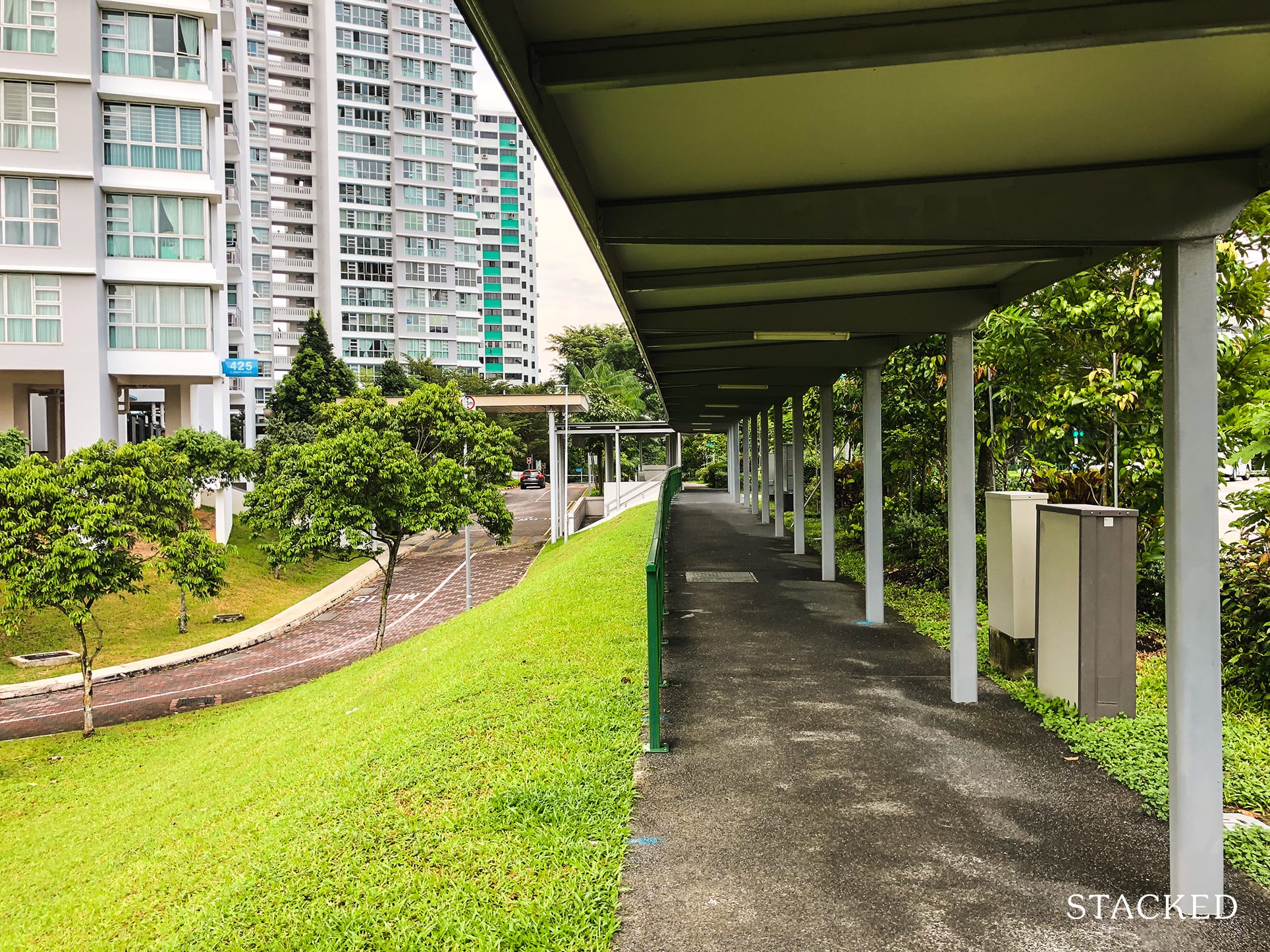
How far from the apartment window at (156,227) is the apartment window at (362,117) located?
44.0 m

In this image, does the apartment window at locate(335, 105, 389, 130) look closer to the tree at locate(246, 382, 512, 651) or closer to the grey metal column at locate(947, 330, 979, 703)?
the tree at locate(246, 382, 512, 651)

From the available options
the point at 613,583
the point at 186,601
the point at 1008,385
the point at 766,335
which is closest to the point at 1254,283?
the point at 1008,385

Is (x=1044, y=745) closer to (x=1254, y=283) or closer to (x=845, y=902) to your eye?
(x=845, y=902)

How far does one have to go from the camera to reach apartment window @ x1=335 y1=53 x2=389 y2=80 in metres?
70.0

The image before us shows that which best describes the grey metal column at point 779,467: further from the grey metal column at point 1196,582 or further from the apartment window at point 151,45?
the apartment window at point 151,45

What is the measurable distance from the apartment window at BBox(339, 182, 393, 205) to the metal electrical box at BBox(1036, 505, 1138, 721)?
2851 inches

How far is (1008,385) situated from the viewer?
1030 centimetres

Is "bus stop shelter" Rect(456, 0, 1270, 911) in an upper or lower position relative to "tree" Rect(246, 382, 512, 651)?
upper

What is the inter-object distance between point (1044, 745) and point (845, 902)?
2.71m

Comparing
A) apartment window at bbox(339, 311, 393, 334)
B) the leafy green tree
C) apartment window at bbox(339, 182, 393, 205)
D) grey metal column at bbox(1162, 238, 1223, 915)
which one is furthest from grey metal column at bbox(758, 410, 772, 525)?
apartment window at bbox(339, 182, 393, 205)

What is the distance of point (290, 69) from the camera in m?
69.8

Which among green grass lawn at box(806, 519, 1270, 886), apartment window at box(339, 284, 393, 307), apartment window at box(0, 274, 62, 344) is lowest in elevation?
green grass lawn at box(806, 519, 1270, 886)

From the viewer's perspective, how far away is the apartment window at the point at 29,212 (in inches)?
1103

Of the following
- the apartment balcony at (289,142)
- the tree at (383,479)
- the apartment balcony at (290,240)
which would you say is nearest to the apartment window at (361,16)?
the apartment balcony at (289,142)
